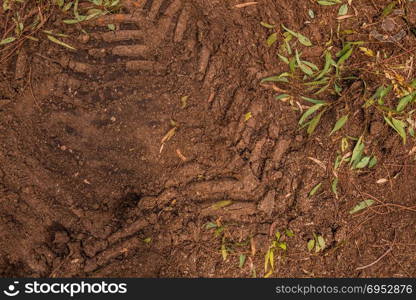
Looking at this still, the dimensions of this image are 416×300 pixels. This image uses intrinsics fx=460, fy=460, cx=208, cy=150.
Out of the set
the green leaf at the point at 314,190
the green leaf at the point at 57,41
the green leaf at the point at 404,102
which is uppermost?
the green leaf at the point at 57,41

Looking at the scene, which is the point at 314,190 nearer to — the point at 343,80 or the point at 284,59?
the point at 343,80

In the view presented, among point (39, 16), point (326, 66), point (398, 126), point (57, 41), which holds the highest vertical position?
point (39, 16)

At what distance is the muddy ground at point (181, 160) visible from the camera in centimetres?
274

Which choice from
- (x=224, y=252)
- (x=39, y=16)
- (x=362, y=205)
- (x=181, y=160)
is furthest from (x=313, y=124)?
(x=39, y=16)

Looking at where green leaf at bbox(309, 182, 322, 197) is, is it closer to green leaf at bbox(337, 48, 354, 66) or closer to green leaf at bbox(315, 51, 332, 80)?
green leaf at bbox(315, 51, 332, 80)

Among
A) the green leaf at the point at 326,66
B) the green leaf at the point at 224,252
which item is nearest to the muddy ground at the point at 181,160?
the green leaf at the point at 224,252

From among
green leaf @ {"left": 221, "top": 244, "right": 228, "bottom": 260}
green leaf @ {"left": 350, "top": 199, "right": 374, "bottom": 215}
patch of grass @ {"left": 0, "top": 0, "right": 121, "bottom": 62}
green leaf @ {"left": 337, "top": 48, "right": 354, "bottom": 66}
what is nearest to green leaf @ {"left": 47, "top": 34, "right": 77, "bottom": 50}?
patch of grass @ {"left": 0, "top": 0, "right": 121, "bottom": 62}

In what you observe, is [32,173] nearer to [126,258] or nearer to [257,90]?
[126,258]

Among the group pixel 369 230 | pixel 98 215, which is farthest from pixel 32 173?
pixel 369 230

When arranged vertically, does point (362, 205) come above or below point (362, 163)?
Answer: below

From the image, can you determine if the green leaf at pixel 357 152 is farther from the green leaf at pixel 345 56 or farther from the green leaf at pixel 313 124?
the green leaf at pixel 345 56

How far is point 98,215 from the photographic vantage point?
109 inches

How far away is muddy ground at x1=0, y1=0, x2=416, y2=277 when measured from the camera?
→ 2744 mm

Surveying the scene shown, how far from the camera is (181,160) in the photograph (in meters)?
2.82
